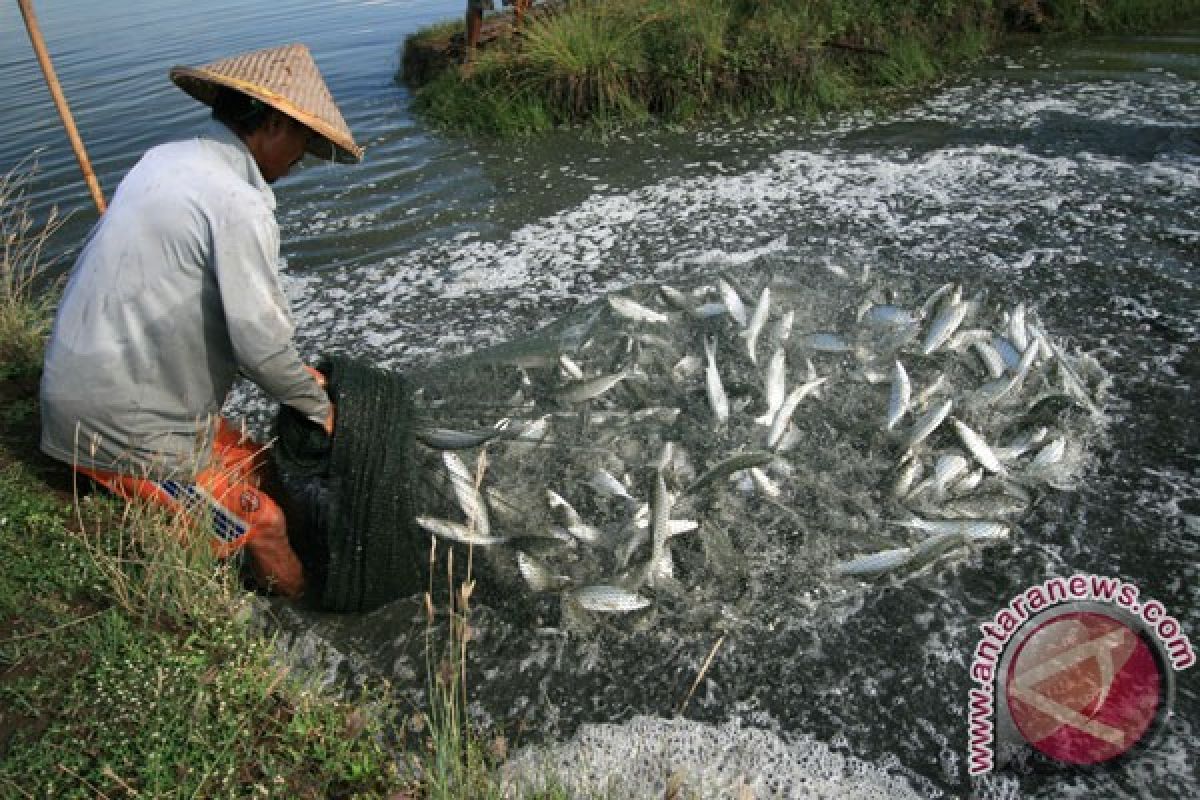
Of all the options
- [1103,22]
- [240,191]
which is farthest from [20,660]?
[1103,22]

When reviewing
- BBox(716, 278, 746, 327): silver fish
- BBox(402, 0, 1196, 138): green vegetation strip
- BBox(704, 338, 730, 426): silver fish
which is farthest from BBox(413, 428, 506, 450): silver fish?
BBox(402, 0, 1196, 138): green vegetation strip

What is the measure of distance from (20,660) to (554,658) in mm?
1869

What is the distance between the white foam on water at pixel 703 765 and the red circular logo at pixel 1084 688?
585 millimetres

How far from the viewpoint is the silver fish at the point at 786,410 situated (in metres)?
3.82

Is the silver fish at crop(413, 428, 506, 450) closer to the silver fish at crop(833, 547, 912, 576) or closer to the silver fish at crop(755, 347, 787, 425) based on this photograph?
the silver fish at crop(755, 347, 787, 425)

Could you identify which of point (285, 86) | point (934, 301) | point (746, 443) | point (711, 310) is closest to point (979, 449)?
point (746, 443)

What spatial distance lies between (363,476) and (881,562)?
85.3 inches

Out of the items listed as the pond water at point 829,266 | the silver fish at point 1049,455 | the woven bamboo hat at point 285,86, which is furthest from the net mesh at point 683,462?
the woven bamboo hat at point 285,86

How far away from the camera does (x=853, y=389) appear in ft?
14.2

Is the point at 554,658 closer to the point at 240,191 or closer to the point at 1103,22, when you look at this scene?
the point at 240,191

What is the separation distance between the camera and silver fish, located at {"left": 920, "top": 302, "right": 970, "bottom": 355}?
4.41 metres

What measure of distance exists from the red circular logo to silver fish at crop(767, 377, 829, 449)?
1.34 meters

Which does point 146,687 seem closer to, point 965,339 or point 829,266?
point 965,339

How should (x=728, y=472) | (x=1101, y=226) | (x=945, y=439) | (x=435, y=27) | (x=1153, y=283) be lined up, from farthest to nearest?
(x=435, y=27) < (x=1101, y=226) < (x=1153, y=283) < (x=945, y=439) < (x=728, y=472)
